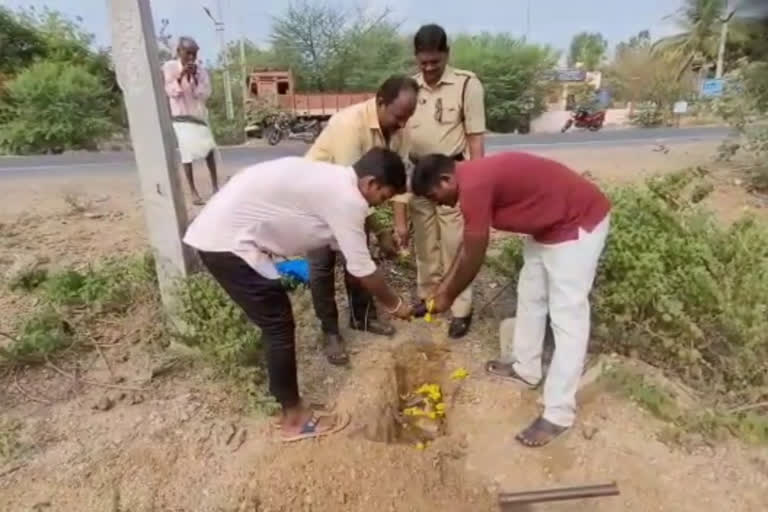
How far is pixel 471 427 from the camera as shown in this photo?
3047 mm

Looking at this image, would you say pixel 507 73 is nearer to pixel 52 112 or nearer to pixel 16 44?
pixel 52 112

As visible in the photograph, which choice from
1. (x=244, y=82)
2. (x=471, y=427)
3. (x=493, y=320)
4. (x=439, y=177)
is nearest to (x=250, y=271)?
(x=439, y=177)

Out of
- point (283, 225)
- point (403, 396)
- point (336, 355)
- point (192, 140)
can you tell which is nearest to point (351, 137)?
point (283, 225)

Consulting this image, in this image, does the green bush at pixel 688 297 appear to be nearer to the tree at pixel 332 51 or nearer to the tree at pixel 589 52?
the tree at pixel 332 51

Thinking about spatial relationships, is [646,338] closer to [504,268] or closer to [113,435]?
[504,268]

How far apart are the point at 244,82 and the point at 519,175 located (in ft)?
65.6

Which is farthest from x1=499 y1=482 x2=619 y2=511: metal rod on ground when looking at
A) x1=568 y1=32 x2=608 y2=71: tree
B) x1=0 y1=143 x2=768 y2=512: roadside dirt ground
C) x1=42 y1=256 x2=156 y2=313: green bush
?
x1=568 y1=32 x2=608 y2=71: tree

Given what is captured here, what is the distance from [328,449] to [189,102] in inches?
159

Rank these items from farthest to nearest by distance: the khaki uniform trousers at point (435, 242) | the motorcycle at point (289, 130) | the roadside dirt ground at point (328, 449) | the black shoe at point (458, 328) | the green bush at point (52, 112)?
1. the motorcycle at point (289, 130)
2. the green bush at point (52, 112)
3. the black shoe at point (458, 328)
4. the khaki uniform trousers at point (435, 242)
5. the roadside dirt ground at point (328, 449)

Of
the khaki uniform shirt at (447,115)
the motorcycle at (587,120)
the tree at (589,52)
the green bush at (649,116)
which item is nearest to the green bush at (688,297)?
the khaki uniform shirt at (447,115)

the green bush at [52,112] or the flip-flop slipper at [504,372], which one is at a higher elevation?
the green bush at [52,112]

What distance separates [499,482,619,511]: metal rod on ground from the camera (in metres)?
2.51

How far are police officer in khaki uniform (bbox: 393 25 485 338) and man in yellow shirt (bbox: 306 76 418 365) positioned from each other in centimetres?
18

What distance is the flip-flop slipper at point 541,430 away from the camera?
2.86 meters
